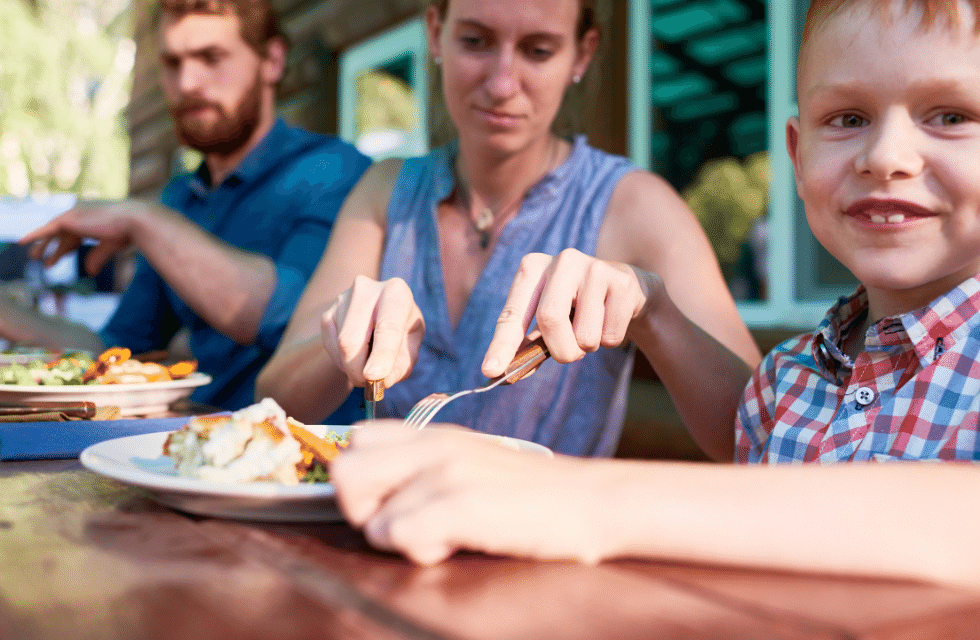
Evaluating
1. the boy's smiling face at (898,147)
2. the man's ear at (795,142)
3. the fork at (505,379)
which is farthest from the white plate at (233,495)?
the man's ear at (795,142)

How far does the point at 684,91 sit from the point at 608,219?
6.35 feet

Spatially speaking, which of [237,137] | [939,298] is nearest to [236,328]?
[237,137]

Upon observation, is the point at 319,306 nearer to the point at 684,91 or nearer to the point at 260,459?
the point at 260,459

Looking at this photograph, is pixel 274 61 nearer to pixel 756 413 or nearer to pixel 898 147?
pixel 756 413

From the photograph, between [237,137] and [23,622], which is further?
[237,137]

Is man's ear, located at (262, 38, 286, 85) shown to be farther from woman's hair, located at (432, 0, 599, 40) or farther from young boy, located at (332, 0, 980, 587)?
young boy, located at (332, 0, 980, 587)

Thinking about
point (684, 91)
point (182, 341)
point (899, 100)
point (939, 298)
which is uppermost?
point (684, 91)

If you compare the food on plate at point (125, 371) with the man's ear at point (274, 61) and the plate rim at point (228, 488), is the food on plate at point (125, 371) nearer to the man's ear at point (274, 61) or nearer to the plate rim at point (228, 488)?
the plate rim at point (228, 488)

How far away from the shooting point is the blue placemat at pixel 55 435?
3.15 ft

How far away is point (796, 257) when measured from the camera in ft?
8.92

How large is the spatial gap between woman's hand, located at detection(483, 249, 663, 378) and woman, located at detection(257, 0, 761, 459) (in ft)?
0.90

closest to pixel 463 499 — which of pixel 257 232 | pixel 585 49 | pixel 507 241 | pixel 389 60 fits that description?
pixel 507 241

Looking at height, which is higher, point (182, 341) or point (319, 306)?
point (319, 306)

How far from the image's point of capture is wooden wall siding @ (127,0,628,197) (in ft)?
9.80
